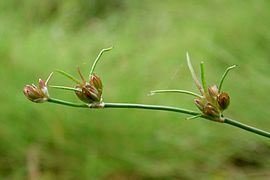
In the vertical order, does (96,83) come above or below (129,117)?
above

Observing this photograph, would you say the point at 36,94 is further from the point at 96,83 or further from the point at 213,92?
the point at 213,92

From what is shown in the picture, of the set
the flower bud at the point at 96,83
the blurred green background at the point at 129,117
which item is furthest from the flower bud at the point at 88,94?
the blurred green background at the point at 129,117

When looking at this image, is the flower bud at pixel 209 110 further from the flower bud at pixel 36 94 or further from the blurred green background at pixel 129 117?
the blurred green background at pixel 129 117

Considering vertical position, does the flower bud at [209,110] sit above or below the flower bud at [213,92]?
below

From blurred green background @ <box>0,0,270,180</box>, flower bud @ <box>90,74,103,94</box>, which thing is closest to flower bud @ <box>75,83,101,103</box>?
flower bud @ <box>90,74,103,94</box>

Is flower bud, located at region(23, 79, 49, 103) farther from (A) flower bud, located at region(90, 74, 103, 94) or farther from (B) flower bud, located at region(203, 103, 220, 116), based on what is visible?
(B) flower bud, located at region(203, 103, 220, 116)

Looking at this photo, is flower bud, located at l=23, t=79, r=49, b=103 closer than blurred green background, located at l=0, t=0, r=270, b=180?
Yes

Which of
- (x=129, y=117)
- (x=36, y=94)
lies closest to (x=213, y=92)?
Result: (x=36, y=94)

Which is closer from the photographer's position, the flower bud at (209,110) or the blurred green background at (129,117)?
the flower bud at (209,110)

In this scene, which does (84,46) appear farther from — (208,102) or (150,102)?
(208,102)
